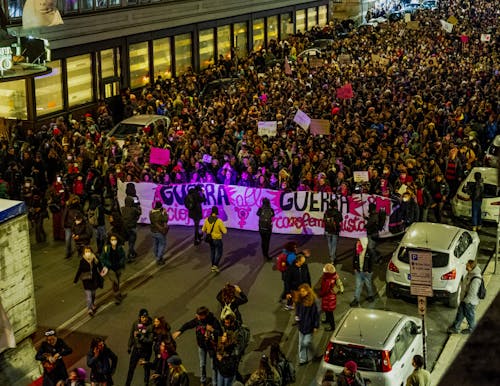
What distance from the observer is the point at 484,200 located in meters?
18.0

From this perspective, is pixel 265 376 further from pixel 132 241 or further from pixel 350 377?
pixel 132 241

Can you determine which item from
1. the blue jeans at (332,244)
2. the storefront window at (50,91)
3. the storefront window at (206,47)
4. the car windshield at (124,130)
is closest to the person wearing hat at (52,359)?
the blue jeans at (332,244)

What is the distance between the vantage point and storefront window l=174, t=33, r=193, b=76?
38266 millimetres

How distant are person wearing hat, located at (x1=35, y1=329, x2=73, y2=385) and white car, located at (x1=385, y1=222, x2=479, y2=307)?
614 cm

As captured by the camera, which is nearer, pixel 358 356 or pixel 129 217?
pixel 358 356

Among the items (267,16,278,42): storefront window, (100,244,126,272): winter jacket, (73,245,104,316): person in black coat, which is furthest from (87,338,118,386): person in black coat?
(267,16,278,42): storefront window

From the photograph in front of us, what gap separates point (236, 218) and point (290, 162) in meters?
2.52

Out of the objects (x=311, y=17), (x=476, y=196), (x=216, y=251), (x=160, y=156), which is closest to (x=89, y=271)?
(x=216, y=251)

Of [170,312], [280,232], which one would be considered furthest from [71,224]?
[280,232]

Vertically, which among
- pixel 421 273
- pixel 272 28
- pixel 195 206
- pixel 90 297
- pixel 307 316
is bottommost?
pixel 90 297

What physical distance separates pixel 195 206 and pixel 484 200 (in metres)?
6.41

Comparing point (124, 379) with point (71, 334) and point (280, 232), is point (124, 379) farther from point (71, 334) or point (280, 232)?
point (280, 232)

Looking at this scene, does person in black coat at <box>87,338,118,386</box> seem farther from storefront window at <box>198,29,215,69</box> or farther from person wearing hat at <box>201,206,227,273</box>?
storefront window at <box>198,29,215,69</box>

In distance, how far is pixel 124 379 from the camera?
11.4 metres
